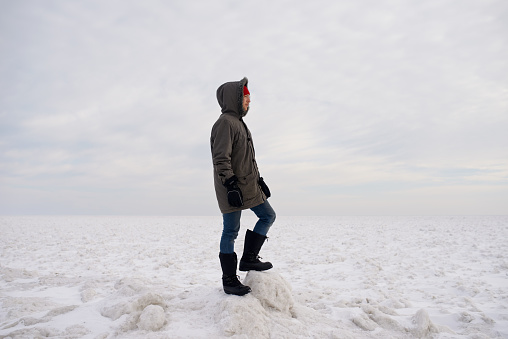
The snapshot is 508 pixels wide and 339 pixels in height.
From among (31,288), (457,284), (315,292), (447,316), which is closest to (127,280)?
(31,288)

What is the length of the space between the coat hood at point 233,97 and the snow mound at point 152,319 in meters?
1.99

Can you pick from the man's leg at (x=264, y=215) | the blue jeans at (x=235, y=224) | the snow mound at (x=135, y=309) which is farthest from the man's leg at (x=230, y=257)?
the snow mound at (x=135, y=309)

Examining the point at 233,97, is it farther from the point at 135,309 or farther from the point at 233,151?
the point at 135,309

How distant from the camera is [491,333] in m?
3.31

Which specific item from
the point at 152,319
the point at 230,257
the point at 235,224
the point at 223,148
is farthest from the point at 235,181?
the point at 152,319

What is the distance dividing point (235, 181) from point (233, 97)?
91cm

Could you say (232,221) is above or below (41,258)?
above

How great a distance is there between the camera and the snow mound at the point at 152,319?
109 inches

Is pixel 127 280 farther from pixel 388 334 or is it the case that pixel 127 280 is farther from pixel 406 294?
pixel 406 294

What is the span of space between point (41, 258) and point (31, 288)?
3.19 meters

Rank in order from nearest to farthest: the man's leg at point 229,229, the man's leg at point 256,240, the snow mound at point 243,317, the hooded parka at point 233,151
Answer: the snow mound at point 243,317, the hooded parka at point 233,151, the man's leg at point 229,229, the man's leg at point 256,240

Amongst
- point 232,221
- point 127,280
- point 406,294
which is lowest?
point 406,294

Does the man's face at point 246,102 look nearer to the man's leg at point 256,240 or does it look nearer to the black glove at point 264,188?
the black glove at point 264,188

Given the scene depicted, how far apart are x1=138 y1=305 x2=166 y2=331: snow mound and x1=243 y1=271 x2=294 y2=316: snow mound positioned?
913 mm
